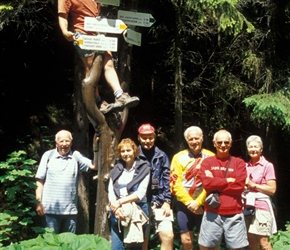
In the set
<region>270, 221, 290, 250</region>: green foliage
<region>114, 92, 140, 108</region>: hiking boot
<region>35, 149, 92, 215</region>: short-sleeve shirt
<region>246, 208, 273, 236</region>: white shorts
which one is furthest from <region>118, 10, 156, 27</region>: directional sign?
<region>270, 221, 290, 250</region>: green foliage

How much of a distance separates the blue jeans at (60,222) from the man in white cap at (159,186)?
968mm

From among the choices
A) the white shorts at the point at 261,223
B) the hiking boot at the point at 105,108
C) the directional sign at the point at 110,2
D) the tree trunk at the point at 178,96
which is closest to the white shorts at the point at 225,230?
the white shorts at the point at 261,223

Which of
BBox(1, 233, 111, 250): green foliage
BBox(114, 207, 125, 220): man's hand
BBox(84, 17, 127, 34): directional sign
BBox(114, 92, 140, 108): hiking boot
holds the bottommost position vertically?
BBox(1, 233, 111, 250): green foliage

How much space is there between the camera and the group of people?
5051 millimetres

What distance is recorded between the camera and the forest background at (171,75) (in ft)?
33.1

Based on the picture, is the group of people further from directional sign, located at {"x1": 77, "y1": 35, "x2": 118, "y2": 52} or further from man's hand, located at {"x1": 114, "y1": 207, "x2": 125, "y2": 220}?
directional sign, located at {"x1": 77, "y1": 35, "x2": 118, "y2": 52}

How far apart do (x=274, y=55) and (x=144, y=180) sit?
243 inches

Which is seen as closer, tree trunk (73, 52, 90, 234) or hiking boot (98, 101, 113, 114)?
hiking boot (98, 101, 113, 114)

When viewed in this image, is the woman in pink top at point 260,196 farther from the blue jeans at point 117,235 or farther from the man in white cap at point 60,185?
the man in white cap at point 60,185

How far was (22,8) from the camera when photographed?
8680 mm

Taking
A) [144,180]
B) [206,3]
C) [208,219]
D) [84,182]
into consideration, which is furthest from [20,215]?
[206,3]

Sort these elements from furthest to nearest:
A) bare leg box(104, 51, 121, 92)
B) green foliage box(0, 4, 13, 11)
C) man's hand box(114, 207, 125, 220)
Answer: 1. green foliage box(0, 4, 13, 11)
2. bare leg box(104, 51, 121, 92)
3. man's hand box(114, 207, 125, 220)

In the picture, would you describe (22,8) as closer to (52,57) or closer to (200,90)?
(52,57)

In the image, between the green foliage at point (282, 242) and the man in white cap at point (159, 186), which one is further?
the green foliage at point (282, 242)
